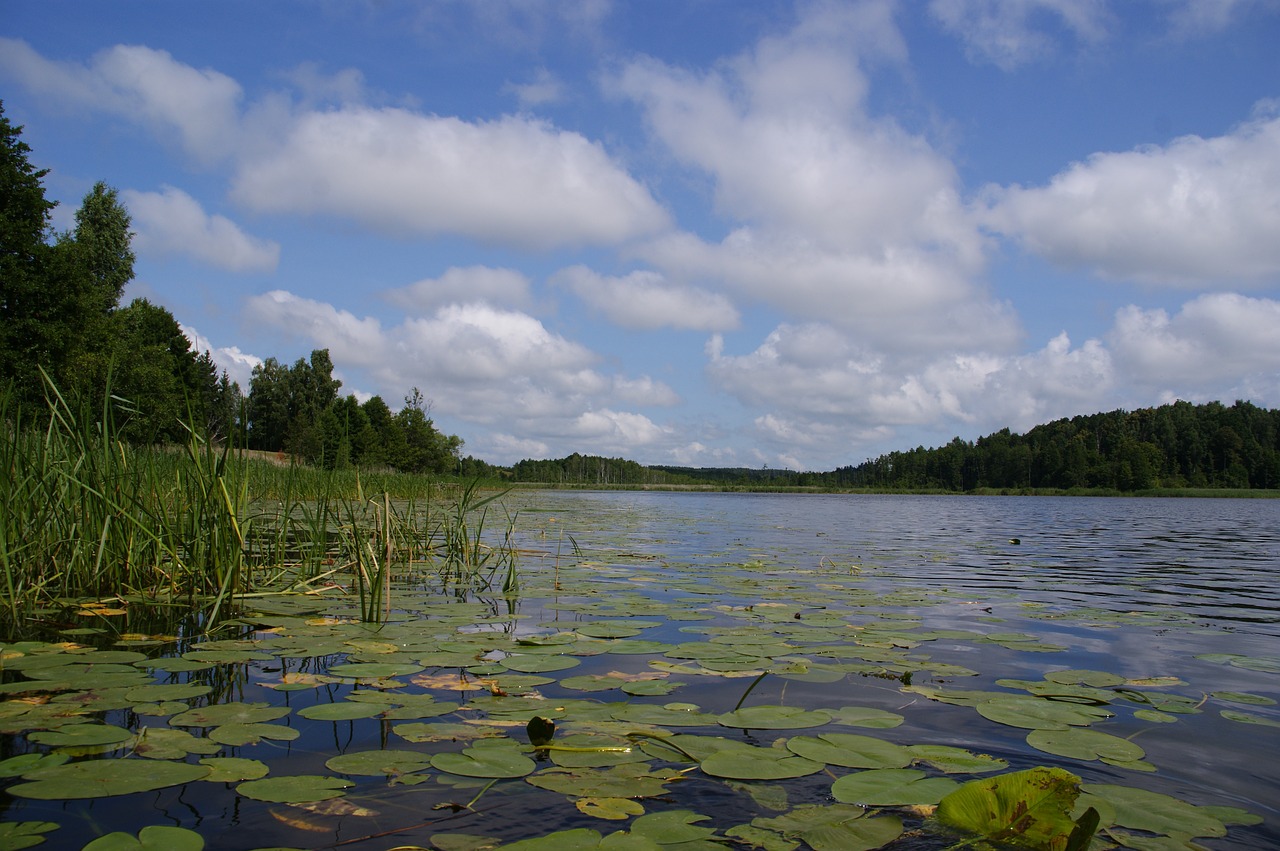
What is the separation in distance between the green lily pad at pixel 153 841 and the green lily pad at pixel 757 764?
133cm

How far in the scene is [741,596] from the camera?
609 cm

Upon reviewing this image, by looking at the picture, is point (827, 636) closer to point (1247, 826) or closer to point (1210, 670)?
point (1210, 670)

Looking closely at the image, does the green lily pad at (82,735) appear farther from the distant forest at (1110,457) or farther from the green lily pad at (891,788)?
the distant forest at (1110,457)

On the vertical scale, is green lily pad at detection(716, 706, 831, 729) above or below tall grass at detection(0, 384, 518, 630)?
below

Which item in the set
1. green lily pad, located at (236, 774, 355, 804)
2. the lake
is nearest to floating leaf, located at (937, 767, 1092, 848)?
the lake

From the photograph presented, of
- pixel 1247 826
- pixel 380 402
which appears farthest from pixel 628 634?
pixel 380 402

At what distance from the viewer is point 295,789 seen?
1.95 m

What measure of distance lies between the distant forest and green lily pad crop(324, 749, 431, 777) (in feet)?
344

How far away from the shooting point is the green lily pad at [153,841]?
1542mm

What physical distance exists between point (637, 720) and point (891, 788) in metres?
0.97

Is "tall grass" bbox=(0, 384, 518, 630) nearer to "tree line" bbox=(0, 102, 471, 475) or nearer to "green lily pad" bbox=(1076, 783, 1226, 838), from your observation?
"tree line" bbox=(0, 102, 471, 475)

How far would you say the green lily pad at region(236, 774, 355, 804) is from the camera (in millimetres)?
1890

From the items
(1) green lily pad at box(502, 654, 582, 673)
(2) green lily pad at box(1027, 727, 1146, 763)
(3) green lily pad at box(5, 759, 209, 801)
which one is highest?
(3) green lily pad at box(5, 759, 209, 801)

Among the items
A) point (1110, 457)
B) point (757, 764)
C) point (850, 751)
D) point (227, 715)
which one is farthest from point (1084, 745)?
point (1110, 457)
